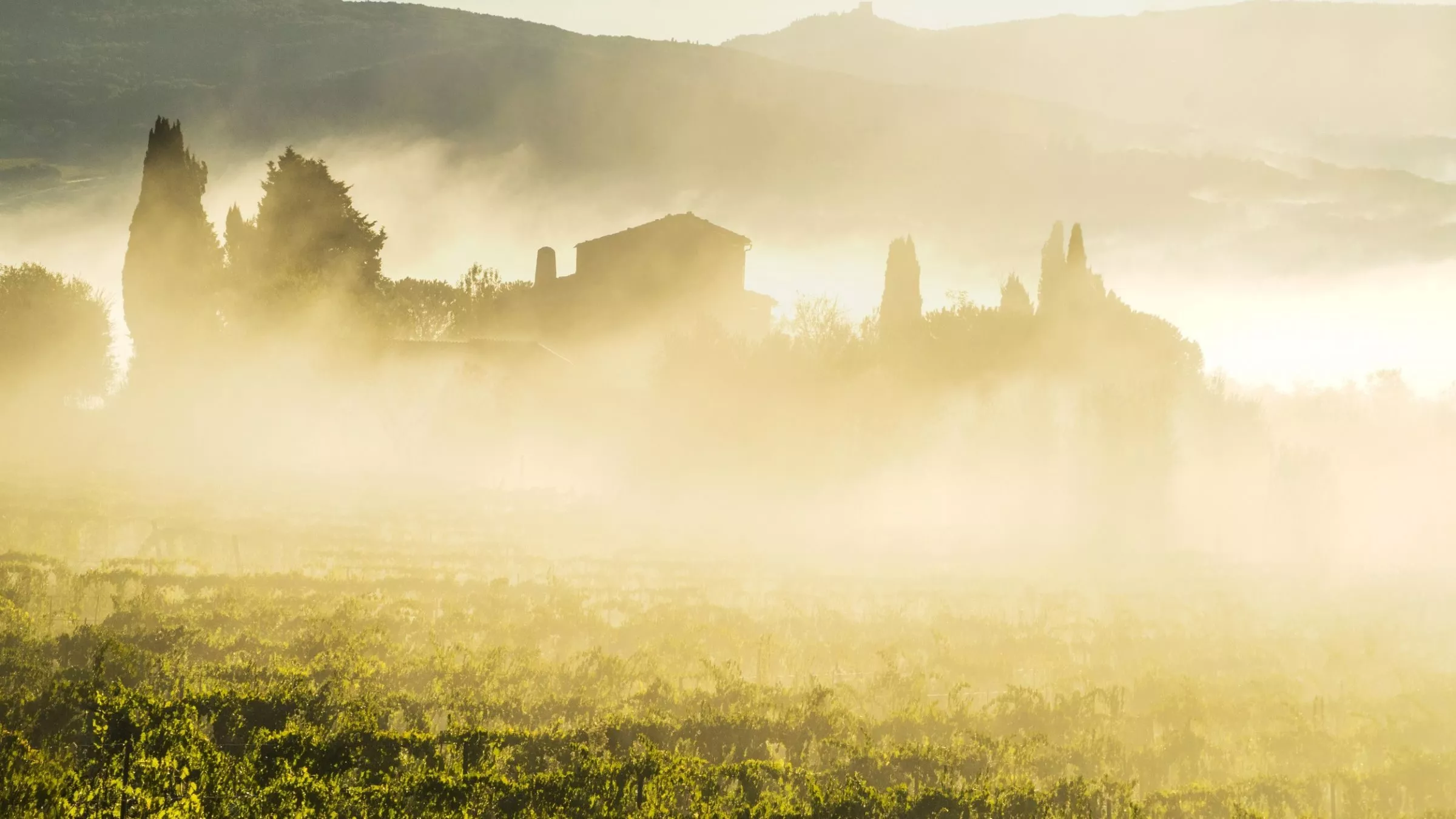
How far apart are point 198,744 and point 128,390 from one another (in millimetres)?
78065

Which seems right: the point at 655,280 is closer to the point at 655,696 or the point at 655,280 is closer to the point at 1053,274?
the point at 1053,274

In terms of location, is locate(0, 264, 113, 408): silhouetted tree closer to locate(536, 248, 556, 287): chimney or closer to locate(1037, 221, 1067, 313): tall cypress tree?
locate(536, 248, 556, 287): chimney

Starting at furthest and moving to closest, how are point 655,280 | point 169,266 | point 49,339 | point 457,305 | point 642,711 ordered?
point 457,305, point 49,339, point 655,280, point 169,266, point 642,711

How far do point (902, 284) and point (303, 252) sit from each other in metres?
51.4

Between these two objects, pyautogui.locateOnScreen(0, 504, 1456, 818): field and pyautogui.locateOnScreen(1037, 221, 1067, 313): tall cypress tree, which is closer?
pyautogui.locateOnScreen(0, 504, 1456, 818): field

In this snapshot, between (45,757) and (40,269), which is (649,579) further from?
(40,269)

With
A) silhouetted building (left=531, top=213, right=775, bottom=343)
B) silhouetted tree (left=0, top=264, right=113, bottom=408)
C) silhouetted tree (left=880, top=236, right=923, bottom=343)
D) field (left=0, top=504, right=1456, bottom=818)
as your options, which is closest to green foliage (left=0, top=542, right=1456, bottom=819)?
field (left=0, top=504, right=1456, bottom=818)

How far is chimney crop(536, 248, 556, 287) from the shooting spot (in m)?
98.8

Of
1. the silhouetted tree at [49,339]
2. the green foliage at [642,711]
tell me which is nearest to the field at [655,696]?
the green foliage at [642,711]

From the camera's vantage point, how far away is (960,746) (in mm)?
16984

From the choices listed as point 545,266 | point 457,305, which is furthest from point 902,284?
point 457,305

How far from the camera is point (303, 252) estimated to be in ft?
261

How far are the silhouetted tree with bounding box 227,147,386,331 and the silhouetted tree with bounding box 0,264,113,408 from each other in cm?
2963

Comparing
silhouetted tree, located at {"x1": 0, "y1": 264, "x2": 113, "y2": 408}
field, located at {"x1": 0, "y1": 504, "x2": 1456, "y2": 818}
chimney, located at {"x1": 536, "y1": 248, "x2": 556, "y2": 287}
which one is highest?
chimney, located at {"x1": 536, "y1": 248, "x2": 556, "y2": 287}
